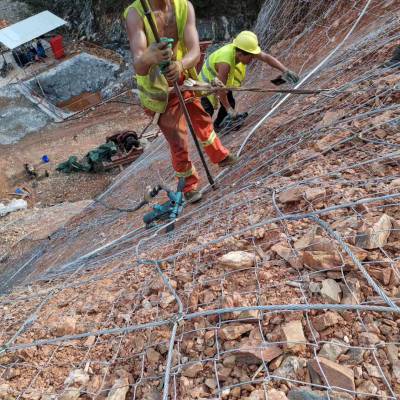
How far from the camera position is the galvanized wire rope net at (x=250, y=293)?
1577mm

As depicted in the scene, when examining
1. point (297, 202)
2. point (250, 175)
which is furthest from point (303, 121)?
point (297, 202)

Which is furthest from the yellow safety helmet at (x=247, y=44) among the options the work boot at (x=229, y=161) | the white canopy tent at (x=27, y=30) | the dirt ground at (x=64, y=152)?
the white canopy tent at (x=27, y=30)

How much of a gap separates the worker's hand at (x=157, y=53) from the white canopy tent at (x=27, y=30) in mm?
13559

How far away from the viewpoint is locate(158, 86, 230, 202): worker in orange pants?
3371mm

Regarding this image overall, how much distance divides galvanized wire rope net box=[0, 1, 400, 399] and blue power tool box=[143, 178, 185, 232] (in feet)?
0.36

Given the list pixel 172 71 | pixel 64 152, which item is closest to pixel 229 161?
pixel 172 71

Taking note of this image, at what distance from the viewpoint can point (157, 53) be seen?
104 inches

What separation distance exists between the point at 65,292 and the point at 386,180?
7.42ft

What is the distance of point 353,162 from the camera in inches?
106

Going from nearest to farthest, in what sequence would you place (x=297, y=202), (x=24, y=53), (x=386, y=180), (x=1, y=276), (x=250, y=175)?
1. (x=386, y=180)
2. (x=297, y=202)
3. (x=250, y=175)
4. (x=1, y=276)
5. (x=24, y=53)

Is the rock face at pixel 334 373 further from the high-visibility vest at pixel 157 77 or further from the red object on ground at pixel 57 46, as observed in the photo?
the red object on ground at pixel 57 46

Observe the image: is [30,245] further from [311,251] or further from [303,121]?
[311,251]

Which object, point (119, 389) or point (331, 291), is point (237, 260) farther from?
point (119, 389)

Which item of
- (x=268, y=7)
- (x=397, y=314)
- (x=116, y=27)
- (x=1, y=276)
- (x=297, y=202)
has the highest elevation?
(x=116, y=27)
